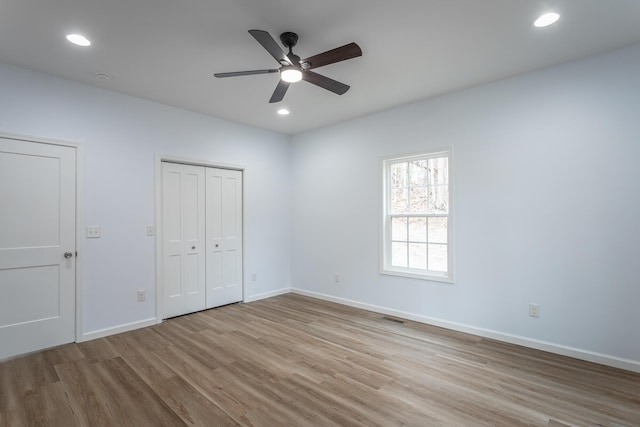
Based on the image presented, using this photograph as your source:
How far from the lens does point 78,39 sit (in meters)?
2.56

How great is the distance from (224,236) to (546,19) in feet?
14.3

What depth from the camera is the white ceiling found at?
220 centimetres

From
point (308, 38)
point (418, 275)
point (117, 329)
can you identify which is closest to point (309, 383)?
point (418, 275)

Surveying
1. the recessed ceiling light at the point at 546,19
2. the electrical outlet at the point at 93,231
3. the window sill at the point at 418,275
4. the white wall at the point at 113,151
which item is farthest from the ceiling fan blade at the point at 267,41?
the window sill at the point at 418,275

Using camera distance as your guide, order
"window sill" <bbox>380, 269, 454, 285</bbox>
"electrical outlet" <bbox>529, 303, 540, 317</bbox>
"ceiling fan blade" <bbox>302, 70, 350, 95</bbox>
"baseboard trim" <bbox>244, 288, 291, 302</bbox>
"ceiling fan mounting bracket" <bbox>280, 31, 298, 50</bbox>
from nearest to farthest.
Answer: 1. "ceiling fan mounting bracket" <bbox>280, 31, 298, 50</bbox>
2. "ceiling fan blade" <bbox>302, 70, 350, 95</bbox>
3. "electrical outlet" <bbox>529, 303, 540, 317</bbox>
4. "window sill" <bbox>380, 269, 454, 285</bbox>
5. "baseboard trim" <bbox>244, 288, 291, 302</bbox>

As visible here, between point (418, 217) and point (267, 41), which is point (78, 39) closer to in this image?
point (267, 41)

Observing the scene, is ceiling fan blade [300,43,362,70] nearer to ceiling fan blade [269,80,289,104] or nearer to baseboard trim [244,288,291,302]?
ceiling fan blade [269,80,289,104]

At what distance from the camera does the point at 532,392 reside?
7.77ft

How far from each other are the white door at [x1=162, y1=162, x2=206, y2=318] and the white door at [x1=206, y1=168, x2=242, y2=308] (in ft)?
0.40

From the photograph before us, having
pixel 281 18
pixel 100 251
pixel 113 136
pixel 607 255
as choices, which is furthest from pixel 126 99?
pixel 607 255

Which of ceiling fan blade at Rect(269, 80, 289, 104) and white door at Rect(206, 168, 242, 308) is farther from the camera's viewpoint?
white door at Rect(206, 168, 242, 308)

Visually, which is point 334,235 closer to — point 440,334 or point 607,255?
point 440,334

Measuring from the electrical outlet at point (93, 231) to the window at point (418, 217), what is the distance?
3471 mm

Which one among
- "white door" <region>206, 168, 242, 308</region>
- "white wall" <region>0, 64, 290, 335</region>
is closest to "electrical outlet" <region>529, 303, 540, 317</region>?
"white door" <region>206, 168, 242, 308</region>
